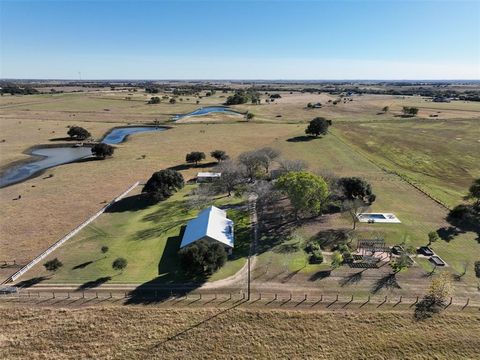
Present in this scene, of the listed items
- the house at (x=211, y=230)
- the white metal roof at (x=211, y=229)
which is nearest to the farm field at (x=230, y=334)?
the house at (x=211, y=230)

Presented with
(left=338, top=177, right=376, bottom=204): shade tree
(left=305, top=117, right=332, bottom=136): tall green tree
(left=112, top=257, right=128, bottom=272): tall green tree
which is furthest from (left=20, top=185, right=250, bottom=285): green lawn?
(left=305, top=117, right=332, bottom=136): tall green tree

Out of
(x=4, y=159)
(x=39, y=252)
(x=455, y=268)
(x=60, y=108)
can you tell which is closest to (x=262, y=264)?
(x=455, y=268)

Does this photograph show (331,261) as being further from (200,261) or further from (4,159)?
(4,159)

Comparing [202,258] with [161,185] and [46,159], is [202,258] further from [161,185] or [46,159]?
[46,159]

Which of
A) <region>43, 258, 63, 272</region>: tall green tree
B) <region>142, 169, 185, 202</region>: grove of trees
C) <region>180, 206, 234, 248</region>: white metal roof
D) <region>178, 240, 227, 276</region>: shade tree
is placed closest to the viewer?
<region>178, 240, 227, 276</region>: shade tree

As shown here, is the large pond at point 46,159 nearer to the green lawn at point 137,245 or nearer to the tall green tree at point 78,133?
the tall green tree at point 78,133

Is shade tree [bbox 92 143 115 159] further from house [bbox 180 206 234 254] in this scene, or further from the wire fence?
the wire fence
